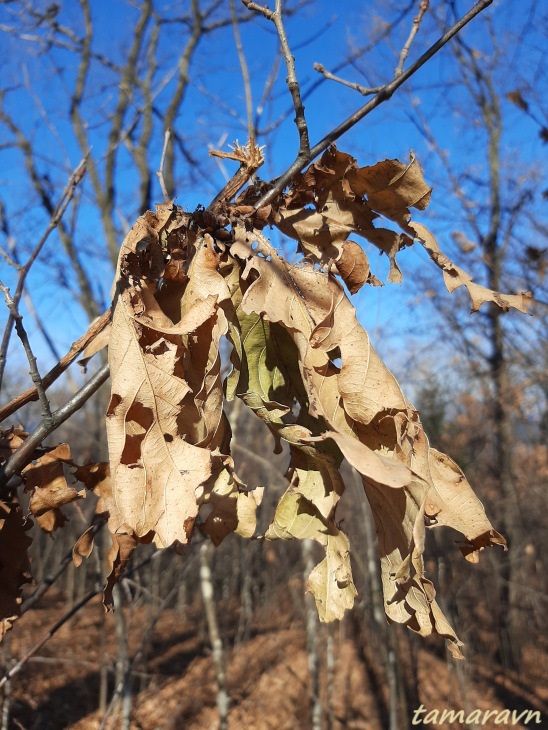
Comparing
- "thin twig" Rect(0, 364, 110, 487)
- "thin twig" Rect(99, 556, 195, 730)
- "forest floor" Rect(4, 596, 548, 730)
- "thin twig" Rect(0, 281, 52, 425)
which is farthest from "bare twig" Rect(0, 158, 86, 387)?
"forest floor" Rect(4, 596, 548, 730)

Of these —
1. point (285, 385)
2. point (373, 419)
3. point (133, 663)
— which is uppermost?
point (285, 385)

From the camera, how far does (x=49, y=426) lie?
3.23 feet

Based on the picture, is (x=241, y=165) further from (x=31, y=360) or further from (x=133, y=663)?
(x=133, y=663)

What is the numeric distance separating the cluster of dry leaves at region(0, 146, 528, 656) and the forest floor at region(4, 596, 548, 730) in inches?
179

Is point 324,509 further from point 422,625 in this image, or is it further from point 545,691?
point 545,691

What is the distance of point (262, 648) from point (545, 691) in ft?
11.6

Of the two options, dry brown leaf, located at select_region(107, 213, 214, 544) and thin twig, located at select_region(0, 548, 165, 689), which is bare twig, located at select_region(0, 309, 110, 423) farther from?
thin twig, located at select_region(0, 548, 165, 689)

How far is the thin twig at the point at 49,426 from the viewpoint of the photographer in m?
0.97

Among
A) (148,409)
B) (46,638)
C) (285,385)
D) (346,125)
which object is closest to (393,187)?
(346,125)

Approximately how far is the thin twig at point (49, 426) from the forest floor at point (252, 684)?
14.8ft

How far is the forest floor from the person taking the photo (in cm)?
579

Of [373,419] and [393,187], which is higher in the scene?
[393,187]

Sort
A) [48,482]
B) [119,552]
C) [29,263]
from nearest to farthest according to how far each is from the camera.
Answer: [119,552]
[48,482]
[29,263]

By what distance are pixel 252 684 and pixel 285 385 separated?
7045 millimetres
